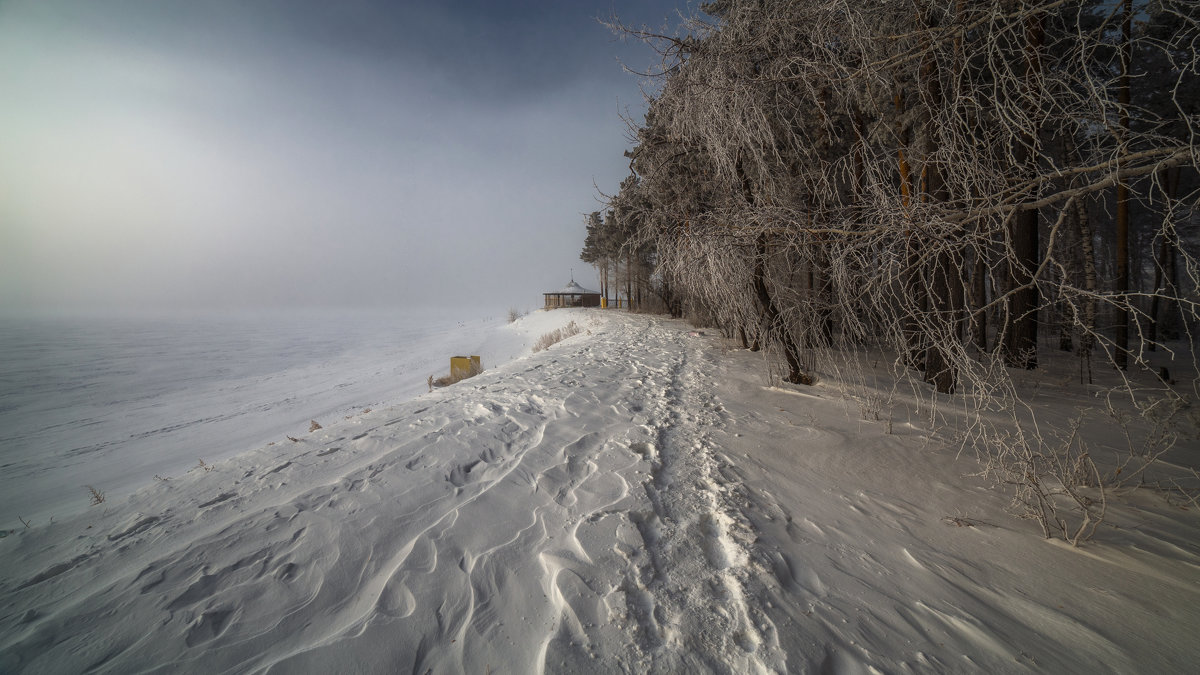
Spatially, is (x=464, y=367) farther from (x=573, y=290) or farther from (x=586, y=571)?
(x=573, y=290)

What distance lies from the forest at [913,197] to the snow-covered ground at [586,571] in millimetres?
527

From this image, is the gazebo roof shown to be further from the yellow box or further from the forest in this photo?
the forest

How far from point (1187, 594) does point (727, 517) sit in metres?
2.05

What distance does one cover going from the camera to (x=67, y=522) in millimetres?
2561

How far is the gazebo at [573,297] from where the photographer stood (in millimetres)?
39000

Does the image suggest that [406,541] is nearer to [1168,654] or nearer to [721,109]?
[1168,654]

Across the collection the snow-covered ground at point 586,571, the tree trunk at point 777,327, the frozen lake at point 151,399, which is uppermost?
the tree trunk at point 777,327

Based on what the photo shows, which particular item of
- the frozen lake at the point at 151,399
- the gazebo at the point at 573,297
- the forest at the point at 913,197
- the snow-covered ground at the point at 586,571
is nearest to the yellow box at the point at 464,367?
the frozen lake at the point at 151,399

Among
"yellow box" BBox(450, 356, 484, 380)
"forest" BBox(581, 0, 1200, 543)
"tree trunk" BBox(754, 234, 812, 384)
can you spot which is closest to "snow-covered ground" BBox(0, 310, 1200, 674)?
"forest" BBox(581, 0, 1200, 543)

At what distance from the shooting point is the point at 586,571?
7.00 ft

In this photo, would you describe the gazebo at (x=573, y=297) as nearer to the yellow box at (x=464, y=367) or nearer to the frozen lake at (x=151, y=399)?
the frozen lake at (x=151, y=399)

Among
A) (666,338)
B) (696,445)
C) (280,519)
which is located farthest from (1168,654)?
(666,338)

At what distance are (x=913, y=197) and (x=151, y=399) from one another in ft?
54.9

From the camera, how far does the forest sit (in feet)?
8.11
